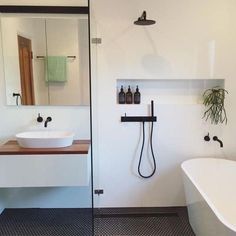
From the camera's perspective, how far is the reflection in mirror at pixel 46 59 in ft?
9.18

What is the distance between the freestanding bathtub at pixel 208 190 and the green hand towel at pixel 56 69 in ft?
5.36

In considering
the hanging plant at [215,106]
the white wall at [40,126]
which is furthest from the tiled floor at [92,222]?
the hanging plant at [215,106]

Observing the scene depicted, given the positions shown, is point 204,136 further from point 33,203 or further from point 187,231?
point 33,203

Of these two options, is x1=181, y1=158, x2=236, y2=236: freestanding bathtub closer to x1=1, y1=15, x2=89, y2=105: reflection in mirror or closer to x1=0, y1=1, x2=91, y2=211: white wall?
x1=0, y1=1, x2=91, y2=211: white wall

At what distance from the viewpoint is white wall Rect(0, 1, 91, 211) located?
9.52 ft

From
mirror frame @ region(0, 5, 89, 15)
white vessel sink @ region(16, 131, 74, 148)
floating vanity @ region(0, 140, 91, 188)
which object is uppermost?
mirror frame @ region(0, 5, 89, 15)

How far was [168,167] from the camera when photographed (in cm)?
303

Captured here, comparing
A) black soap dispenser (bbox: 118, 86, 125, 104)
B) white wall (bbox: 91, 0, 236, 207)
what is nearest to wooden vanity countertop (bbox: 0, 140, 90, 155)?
white wall (bbox: 91, 0, 236, 207)

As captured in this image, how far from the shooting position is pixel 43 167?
2441mm

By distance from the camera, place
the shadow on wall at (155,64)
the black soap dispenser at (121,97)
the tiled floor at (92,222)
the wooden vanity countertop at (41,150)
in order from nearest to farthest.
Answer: the wooden vanity countertop at (41,150), the tiled floor at (92,222), the shadow on wall at (155,64), the black soap dispenser at (121,97)

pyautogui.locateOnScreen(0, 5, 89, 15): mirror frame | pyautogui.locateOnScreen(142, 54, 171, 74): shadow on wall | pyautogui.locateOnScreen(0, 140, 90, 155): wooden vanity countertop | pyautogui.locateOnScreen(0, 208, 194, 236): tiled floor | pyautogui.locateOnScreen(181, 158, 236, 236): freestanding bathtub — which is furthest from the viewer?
pyautogui.locateOnScreen(142, 54, 171, 74): shadow on wall

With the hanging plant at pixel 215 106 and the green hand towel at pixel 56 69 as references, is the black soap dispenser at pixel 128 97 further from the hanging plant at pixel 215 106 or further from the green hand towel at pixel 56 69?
the hanging plant at pixel 215 106

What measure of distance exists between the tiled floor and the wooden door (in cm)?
128

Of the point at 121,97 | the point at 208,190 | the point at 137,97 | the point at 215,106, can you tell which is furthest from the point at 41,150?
the point at 215,106
